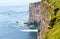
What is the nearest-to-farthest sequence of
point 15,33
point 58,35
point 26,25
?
point 58,35 < point 15,33 < point 26,25

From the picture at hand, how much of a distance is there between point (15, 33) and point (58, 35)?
302ft

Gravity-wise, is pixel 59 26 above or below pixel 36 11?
above

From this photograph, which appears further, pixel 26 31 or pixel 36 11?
pixel 36 11

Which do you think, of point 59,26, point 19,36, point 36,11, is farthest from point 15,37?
point 59,26

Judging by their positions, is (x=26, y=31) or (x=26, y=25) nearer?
(x=26, y=31)

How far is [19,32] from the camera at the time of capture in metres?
112

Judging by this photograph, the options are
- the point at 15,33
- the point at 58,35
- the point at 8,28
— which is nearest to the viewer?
the point at 58,35

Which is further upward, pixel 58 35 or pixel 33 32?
pixel 58 35

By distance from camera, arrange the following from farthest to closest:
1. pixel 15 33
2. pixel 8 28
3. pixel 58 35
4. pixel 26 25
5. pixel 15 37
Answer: pixel 26 25
pixel 8 28
pixel 15 33
pixel 15 37
pixel 58 35

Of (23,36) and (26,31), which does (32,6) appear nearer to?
(26,31)

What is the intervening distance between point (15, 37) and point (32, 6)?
1767 inches

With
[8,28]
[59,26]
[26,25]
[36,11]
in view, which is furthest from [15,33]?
[59,26]

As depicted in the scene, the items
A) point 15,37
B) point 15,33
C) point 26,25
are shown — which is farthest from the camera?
point 26,25

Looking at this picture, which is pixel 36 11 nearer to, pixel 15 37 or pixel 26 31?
pixel 26 31
